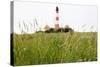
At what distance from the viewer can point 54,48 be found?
2.28 meters

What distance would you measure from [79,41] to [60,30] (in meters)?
0.25

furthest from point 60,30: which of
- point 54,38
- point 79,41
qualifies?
point 79,41

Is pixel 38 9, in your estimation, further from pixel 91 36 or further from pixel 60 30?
pixel 91 36

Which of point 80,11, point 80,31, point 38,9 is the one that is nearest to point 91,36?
point 80,31

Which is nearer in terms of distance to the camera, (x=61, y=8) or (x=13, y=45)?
(x=13, y=45)

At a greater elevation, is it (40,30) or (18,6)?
(18,6)

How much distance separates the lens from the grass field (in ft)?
7.11

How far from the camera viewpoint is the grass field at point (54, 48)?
7.11ft

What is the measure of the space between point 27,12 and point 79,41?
0.63 m

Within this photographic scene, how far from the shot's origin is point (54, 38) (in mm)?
2283

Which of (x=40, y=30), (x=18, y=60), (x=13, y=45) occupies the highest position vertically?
(x=40, y=30)
